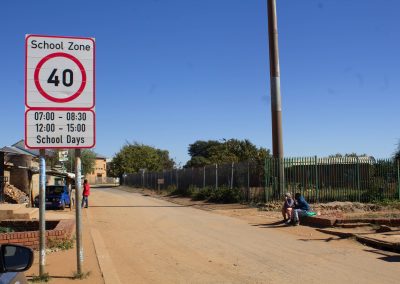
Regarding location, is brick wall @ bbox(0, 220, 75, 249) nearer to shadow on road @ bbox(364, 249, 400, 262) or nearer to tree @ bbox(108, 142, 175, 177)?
shadow on road @ bbox(364, 249, 400, 262)

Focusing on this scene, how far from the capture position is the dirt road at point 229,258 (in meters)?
8.83

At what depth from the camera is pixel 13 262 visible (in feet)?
11.1

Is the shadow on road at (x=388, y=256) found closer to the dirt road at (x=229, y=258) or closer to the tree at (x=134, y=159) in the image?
the dirt road at (x=229, y=258)

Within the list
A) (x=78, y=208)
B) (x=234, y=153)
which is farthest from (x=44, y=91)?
(x=234, y=153)

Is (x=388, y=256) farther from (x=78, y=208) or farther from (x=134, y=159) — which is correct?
(x=134, y=159)

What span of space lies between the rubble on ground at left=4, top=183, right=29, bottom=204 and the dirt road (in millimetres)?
11415

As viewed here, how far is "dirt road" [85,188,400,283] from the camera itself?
8828mm

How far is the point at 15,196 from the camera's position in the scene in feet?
90.2

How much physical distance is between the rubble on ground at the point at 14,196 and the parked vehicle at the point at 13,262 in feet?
78.8

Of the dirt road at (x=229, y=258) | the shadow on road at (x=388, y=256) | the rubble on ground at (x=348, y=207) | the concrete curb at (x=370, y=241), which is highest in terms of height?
the rubble on ground at (x=348, y=207)

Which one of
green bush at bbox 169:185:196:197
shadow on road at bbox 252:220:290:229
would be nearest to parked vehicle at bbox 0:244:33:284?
shadow on road at bbox 252:220:290:229

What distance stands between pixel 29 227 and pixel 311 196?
15278 mm

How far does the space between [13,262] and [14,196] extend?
25.5 m

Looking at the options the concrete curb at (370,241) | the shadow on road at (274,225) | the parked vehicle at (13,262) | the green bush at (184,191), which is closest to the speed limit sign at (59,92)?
the parked vehicle at (13,262)
